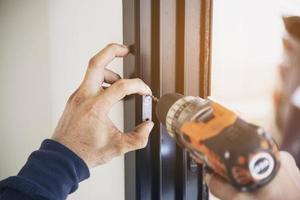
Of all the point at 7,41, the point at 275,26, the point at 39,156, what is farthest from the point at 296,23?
the point at 7,41

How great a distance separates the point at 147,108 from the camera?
67 cm

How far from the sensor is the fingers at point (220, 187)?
493mm

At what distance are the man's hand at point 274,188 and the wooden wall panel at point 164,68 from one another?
18 centimetres

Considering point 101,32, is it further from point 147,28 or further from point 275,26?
point 275,26

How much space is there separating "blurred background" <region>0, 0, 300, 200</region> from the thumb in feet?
0.34

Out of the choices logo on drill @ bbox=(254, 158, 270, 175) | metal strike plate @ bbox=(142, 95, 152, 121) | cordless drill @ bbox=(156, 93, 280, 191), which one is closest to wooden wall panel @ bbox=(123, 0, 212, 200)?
metal strike plate @ bbox=(142, 95, 152, 121)

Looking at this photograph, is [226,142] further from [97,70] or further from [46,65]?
[46,65]

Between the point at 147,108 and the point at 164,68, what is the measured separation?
3.2 inches

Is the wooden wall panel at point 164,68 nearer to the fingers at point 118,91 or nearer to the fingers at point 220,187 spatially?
the fingers at point 118,91

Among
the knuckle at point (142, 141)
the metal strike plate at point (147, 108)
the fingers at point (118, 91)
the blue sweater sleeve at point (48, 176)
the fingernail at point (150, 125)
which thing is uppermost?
the fingers at point (118, 91)

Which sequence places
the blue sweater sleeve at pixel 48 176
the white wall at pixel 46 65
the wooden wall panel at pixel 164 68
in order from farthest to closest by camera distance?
1. the white wall at pixel 46 65
2. the wooden wall panel at pixel 164 68
3. the blue sweater sleeve at pixel 48 176

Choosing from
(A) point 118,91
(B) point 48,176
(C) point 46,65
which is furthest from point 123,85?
(C) point 46,65

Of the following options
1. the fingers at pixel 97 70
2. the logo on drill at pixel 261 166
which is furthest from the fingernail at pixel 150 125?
the logo on drill at pixel 261 166

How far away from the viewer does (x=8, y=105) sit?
132cm
